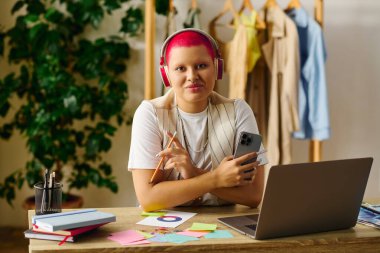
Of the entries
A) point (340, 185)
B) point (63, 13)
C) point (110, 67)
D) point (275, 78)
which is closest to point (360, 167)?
point (340, 185)

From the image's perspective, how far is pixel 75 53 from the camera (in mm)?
3715

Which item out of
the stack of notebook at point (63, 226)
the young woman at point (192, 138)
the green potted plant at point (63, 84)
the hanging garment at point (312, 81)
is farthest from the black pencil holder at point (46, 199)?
the hanging garment at point (312, 81)

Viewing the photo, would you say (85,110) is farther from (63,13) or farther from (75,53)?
(63,13)

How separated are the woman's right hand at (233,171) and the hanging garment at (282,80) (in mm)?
1614

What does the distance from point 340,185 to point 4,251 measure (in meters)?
2.50

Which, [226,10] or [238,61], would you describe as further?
[226,10]

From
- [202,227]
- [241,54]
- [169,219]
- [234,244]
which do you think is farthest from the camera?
[241,54]

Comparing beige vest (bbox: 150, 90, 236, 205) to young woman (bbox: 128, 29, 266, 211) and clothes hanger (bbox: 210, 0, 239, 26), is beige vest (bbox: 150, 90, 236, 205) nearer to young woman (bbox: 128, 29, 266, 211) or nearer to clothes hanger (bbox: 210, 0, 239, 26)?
young woman (bbox: 128, 29, 266, 211)

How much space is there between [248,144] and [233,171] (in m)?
0.09

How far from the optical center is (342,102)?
12.9 ft

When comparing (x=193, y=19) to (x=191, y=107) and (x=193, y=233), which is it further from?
(x=193, y=233)

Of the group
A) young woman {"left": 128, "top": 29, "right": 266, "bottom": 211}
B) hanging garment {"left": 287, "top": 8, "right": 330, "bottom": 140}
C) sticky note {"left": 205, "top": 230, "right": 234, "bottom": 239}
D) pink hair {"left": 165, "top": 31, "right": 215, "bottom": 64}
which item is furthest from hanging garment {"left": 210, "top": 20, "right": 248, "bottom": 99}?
sticky note {"left": 205, "top": 230, "right": 234, "bottom": 239}

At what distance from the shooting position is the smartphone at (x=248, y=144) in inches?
71.1

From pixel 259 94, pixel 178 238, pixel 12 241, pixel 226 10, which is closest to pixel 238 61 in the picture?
pixel 259 94
